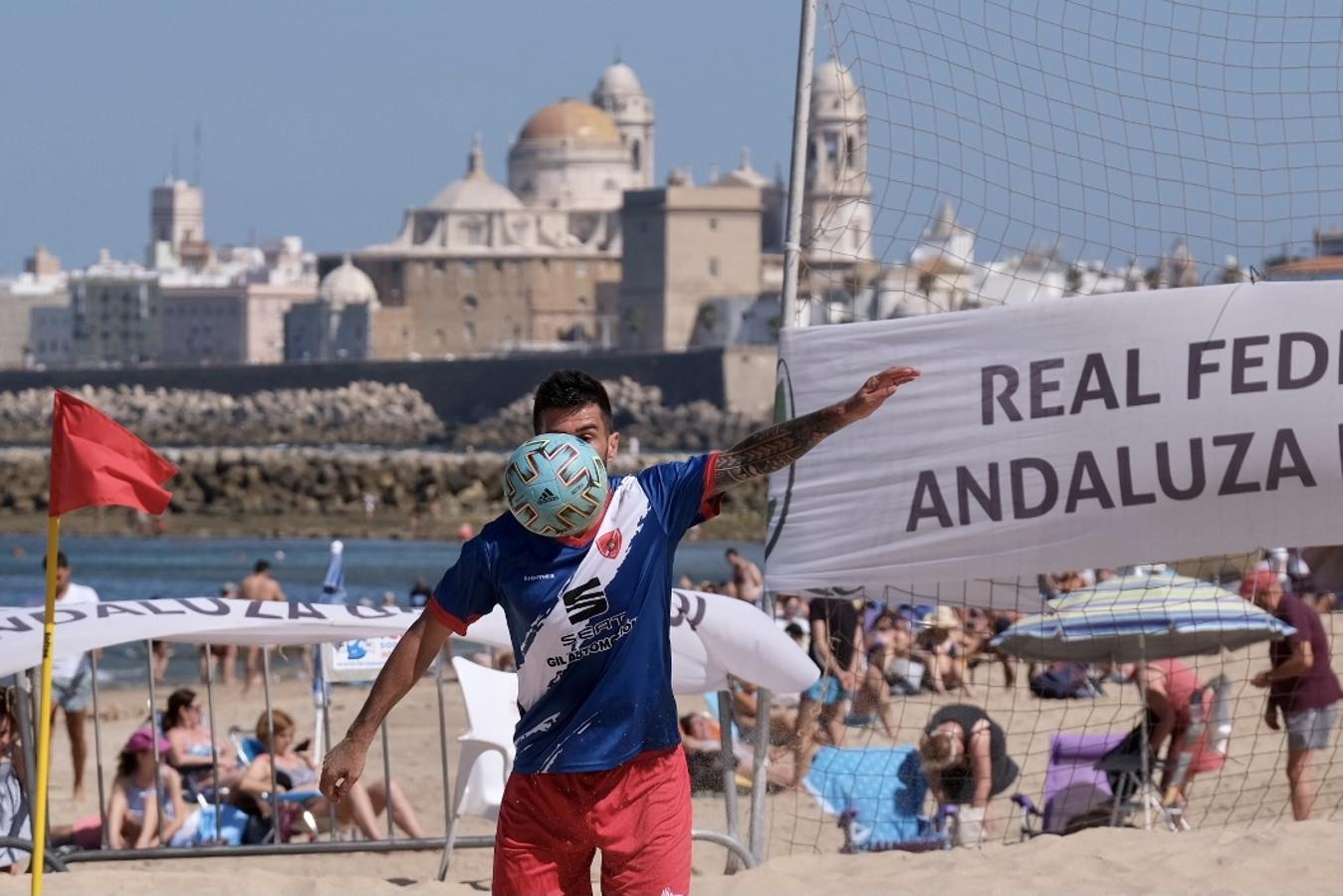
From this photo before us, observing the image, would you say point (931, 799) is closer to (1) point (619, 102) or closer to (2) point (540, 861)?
(2) point (540, 861)

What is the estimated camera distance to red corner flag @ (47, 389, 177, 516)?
4.38 meters

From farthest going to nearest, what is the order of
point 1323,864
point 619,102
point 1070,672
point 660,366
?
1. point 619,102
2. point 660,366
3. point 1070,672
4. point 1323,864

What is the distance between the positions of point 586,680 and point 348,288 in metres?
95.8

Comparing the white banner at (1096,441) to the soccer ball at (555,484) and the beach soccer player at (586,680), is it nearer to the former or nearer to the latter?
the beach soccer player at (586,680)

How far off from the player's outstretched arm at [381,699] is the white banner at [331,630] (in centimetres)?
190

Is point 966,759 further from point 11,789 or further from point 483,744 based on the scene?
point 11,789

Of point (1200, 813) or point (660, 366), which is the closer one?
point (1200, 813)

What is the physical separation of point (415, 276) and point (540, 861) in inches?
3685

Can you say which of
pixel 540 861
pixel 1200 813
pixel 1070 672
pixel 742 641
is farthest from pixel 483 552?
pixel 1070 672

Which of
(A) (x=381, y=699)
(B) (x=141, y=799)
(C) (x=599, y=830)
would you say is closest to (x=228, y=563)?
(B) (x=141, y=799)

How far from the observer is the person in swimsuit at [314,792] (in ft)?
23.2

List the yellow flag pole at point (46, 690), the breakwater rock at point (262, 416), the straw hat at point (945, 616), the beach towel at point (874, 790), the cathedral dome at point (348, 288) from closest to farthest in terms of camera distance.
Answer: the yellow flag pole at point (46, 690)
the beach towel at point (874, 790)
the straw hat at point (945, 616)
the breakwater rock at point (262, 416)
the cathedral dome at point (348, 288)

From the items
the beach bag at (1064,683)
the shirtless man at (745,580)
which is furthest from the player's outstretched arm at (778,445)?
the shirtless man at (745,580)

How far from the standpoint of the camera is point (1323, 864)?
5047 mm
